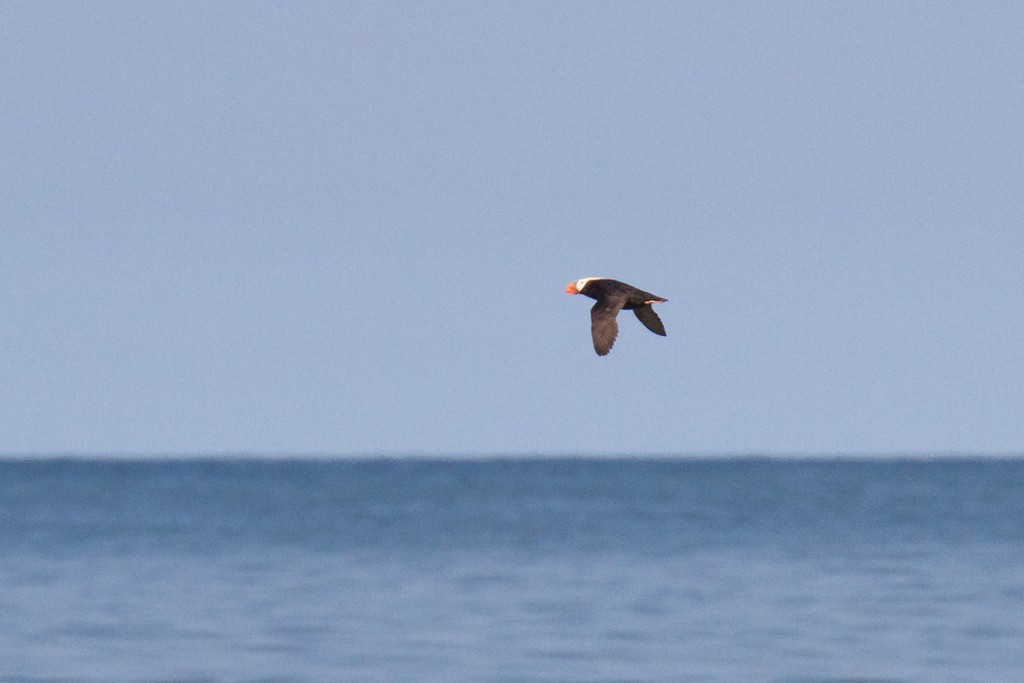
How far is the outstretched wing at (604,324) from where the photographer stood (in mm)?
11453

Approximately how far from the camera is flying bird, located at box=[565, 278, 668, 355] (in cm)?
1168

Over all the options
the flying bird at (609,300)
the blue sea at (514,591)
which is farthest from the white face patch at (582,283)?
the blue sea at (514,591)

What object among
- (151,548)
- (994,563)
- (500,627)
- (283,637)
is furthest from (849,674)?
(151,548)

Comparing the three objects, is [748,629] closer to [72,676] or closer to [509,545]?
[72,676]

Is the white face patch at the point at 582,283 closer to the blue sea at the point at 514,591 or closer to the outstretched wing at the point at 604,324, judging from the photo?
the outstretched wing at the point at 604,324

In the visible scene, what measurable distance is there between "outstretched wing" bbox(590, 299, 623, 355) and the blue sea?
10.3m

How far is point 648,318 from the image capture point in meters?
12.5

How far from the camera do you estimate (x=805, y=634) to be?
2503 centimetres

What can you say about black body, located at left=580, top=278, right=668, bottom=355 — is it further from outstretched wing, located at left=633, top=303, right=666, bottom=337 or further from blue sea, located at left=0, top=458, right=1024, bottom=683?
blue sea, located at left=0, top=458, right=1024, bottom=683

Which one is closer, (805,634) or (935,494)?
(805,634)

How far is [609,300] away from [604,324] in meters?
0.33

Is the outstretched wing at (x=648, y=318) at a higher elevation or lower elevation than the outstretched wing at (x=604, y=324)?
higher

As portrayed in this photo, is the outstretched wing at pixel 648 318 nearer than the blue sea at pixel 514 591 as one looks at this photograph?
Yes

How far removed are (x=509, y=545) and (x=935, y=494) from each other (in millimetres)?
33777
